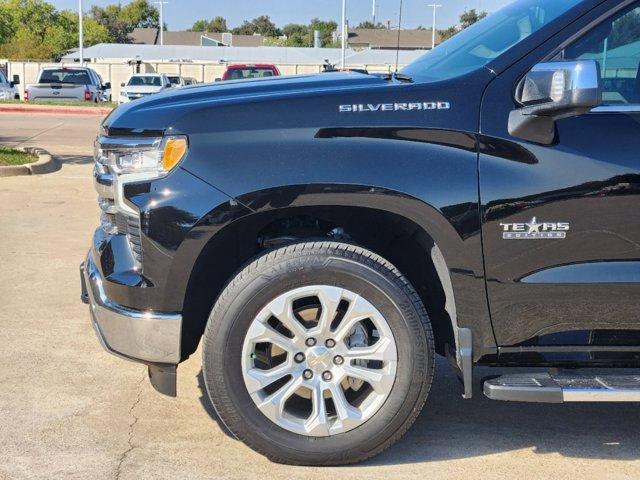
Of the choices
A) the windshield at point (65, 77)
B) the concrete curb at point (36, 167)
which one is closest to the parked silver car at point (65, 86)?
A: the windshield at point (65, 77)

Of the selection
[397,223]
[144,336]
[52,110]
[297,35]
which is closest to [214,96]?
[397,223]

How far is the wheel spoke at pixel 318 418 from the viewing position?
133 inches

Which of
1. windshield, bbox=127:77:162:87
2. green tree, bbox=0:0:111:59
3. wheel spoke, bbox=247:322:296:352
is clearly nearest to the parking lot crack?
wheel spoke, bbox=247:322:296:352

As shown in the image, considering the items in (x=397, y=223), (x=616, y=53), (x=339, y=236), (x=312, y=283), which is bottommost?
(x=312, y=283)

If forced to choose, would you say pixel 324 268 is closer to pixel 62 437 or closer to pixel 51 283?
pixel 62 437

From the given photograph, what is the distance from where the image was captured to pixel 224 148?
10.8ft

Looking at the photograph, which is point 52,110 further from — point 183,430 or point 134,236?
point 134,236

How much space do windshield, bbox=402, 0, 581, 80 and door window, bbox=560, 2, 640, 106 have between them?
0.16 meters

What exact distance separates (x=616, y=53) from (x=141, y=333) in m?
2.25

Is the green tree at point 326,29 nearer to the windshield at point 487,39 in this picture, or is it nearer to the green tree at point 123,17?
the green tree at point 123,17

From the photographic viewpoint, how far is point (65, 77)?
29.0 meters

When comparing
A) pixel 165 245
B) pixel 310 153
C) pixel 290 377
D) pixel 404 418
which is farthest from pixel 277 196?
pixel 404 418

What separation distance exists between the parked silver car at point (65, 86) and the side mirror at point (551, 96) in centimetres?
2697

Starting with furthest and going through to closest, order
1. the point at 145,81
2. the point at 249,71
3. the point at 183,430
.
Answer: the point at 145,81, the point at 249,71, the point at 183,430
